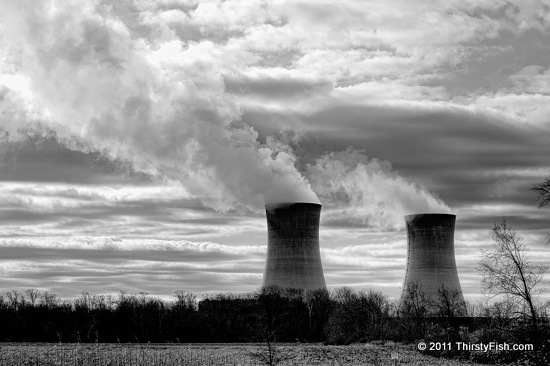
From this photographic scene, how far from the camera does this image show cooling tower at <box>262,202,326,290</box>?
32.0 meters

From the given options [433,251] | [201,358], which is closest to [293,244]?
[433,251]

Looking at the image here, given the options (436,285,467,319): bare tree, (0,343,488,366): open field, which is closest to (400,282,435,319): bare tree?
(436,285,467,319): bare tree

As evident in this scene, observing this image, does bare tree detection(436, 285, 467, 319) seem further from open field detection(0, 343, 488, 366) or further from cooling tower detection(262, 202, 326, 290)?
open field detection(0, 343, 488, 366)

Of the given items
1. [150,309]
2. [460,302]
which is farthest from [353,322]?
[150,309]

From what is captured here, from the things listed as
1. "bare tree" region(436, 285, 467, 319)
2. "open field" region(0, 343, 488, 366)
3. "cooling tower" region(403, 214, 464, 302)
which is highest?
"cooling tower" region(403, 214, 464, 302)

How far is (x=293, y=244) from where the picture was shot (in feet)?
105

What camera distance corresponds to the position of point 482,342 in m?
19.5

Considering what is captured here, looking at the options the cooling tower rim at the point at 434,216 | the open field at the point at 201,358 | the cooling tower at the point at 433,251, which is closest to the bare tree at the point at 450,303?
the cooling tower at the point at 433,251

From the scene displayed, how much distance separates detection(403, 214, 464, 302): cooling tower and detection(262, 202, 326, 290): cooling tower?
4.87 metres

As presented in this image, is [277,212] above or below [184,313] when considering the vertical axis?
above

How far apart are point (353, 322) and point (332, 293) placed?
17.5m

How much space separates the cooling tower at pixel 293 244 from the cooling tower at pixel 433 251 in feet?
16.0

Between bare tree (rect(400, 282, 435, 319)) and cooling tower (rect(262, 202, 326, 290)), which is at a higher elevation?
cooling tower (rect(262, 202, 326, 290))

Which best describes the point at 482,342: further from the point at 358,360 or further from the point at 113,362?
the point at 113,362
